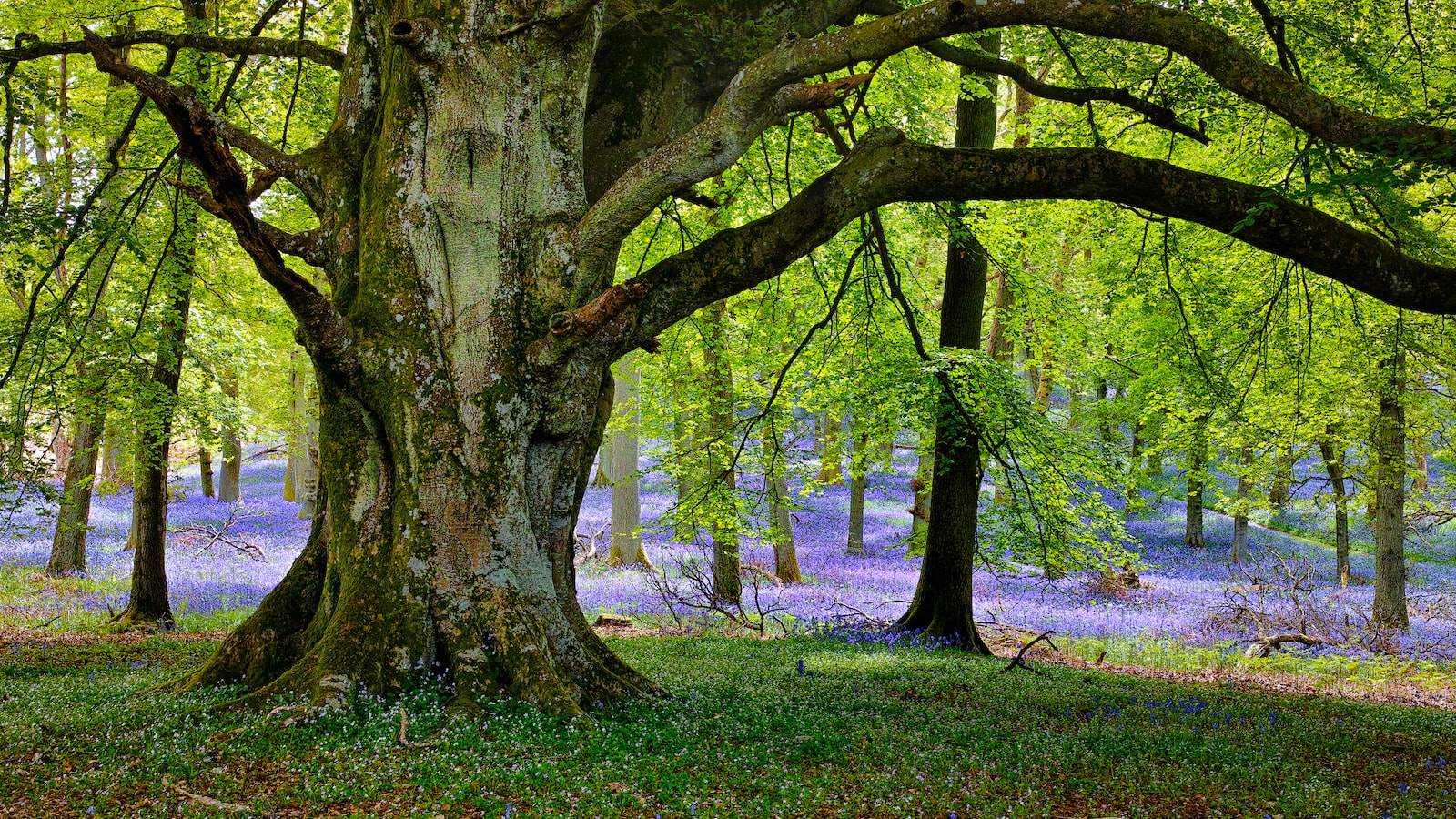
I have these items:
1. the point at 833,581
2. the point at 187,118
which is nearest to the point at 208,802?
the point at 187,118

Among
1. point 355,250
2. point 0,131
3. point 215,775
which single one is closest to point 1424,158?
point 355,250

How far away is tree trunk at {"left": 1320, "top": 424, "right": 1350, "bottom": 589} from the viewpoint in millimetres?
18219

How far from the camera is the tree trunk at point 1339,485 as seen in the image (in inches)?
717

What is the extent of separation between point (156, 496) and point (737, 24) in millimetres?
10451

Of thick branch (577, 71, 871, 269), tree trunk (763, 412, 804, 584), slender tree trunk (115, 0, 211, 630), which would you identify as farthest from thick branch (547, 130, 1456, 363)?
slender tree trunk (115, 0, 211, 630)

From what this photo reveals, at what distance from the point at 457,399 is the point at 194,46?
4808mm

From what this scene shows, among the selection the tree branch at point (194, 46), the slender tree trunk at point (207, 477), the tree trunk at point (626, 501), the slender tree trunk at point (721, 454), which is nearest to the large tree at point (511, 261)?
the tree branch at point (194, 46)

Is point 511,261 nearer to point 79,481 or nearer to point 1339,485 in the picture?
point 79,481

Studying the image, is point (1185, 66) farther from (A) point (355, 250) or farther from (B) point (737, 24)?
(A) point (355, 250)

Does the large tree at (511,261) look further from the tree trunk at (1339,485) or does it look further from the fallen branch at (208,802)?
the tree trunk at (1339,485)

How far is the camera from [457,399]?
5.96m

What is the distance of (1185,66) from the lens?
365 inches

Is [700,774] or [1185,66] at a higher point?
[1185,66]

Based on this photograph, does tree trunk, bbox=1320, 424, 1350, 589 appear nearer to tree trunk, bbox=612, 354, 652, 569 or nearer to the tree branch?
tree trunk, bbox=612, 354, 652, 569
